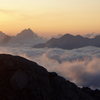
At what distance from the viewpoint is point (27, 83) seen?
87062 millimetres

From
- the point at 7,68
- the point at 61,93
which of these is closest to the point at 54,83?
the point at 61,93

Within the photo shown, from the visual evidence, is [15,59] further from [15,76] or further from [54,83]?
[54,83]

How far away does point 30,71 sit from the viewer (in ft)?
297

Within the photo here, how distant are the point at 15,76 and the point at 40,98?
31.5ft

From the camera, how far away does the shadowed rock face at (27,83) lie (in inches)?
3327

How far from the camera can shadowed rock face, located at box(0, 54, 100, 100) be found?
277ft

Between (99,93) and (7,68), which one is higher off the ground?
(7,68)

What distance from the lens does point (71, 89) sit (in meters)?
101

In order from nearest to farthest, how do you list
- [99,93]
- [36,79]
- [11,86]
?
[11,86]
[36,79]
[99,93]

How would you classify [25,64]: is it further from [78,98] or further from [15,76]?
[78,98]

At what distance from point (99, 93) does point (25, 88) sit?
49620 mm

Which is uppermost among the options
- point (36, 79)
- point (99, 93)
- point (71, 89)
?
point (36, 79)

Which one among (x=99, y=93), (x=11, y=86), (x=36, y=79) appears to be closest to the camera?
(x=11, y=86)

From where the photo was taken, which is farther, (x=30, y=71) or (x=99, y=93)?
(x=99, y=93)
